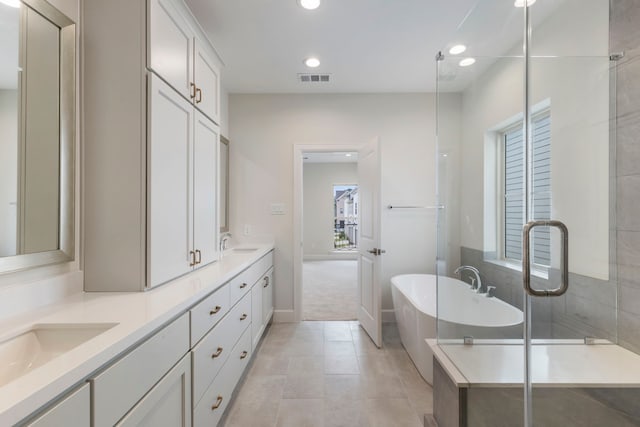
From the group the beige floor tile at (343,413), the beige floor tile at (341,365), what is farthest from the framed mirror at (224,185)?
the beige floor tile at (343,413)

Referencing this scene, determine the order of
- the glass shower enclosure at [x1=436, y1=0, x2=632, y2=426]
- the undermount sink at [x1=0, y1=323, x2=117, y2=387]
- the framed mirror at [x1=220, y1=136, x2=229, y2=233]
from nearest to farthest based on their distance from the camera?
the undermount sink at [x1=0, y1=323, x2=117, y2=387]
the glass shower enclosure at [x1=436, y1=0, x2=632, y2=426]
the framed mirror at [x1=220, y1=136, x2=229, y2=233]

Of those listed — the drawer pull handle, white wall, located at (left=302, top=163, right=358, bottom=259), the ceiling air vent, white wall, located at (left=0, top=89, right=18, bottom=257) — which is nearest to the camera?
white wall, located at (left=0, top=89, right=18, bottom=257)

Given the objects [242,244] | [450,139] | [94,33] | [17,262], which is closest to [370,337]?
[242,244]

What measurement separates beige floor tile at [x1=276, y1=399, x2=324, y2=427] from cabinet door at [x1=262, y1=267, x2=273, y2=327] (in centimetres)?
101

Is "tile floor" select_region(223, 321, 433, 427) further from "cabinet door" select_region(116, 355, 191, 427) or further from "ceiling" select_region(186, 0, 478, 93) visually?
"ceiling" select_region(186, 0, 478, 93)

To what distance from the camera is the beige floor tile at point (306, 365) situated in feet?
7.70

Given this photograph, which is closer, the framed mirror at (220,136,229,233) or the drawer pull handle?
the drawer pull handle

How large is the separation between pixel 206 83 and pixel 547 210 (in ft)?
7.41

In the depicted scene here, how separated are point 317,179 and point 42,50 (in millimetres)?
7039

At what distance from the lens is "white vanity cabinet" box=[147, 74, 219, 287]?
1469mm

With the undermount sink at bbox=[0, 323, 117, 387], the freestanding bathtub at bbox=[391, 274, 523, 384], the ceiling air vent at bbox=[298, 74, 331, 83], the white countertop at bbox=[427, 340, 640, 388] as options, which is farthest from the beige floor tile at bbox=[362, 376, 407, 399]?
the ceiling air vent at bbox=[298, 74, 331, 83]

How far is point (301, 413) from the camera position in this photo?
188 centimetres

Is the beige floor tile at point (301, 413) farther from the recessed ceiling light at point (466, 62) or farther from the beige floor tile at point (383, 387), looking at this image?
the recessed ceiling light at point (466, 62)

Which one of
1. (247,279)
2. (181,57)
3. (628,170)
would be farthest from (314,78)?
(628,170)
